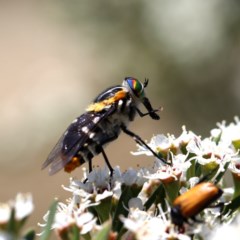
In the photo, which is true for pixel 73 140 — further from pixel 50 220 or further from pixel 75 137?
pixel 50 220

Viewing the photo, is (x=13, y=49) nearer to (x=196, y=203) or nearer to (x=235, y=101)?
(x=235, y=101)

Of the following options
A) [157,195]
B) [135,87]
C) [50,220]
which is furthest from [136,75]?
[50,220]

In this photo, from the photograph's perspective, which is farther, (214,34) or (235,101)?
(235,101)

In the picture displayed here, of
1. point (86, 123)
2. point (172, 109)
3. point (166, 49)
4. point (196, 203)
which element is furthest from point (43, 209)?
point (196, 203)

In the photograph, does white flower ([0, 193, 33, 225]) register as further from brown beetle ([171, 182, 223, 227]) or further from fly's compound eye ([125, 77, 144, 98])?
fly's compound eye ([125, 77, 144, 98])

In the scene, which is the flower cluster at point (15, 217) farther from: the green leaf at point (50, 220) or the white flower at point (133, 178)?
the white flower at point (133, 178)

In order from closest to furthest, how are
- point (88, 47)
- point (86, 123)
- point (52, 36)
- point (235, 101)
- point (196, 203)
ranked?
point (196, 203)
point (86, 123)
point (235, 101)
point (88, 47)
point (52, 36)
